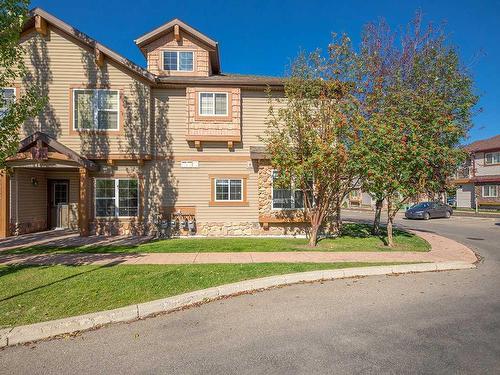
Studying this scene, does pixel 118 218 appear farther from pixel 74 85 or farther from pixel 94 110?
pixel 74 85

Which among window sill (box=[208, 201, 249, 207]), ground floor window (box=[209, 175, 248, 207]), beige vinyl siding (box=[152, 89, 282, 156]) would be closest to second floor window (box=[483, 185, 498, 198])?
beige vinyl siding (box=[152, 89, 282, 156])

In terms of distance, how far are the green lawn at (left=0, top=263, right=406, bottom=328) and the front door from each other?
7902mm

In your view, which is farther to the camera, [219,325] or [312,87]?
[312,87]

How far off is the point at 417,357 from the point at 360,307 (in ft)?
5.97

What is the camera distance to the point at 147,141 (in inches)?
533

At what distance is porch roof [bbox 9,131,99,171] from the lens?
40.1 ft

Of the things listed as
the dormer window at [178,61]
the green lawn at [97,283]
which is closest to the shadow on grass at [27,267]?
the green lawn at [97,283]

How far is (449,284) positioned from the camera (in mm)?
7203

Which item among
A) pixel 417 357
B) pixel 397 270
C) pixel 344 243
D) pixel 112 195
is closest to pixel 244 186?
pixel 344 243

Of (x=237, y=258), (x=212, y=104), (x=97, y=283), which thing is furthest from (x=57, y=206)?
(x=237, y=258)

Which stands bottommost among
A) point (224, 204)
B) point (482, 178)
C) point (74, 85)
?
point (224, 204)

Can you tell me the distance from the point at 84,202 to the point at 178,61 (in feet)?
27.6

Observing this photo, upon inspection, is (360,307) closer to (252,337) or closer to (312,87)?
(252,337)

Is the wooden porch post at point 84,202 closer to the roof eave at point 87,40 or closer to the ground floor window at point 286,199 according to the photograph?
the roof eave at point 87,40
